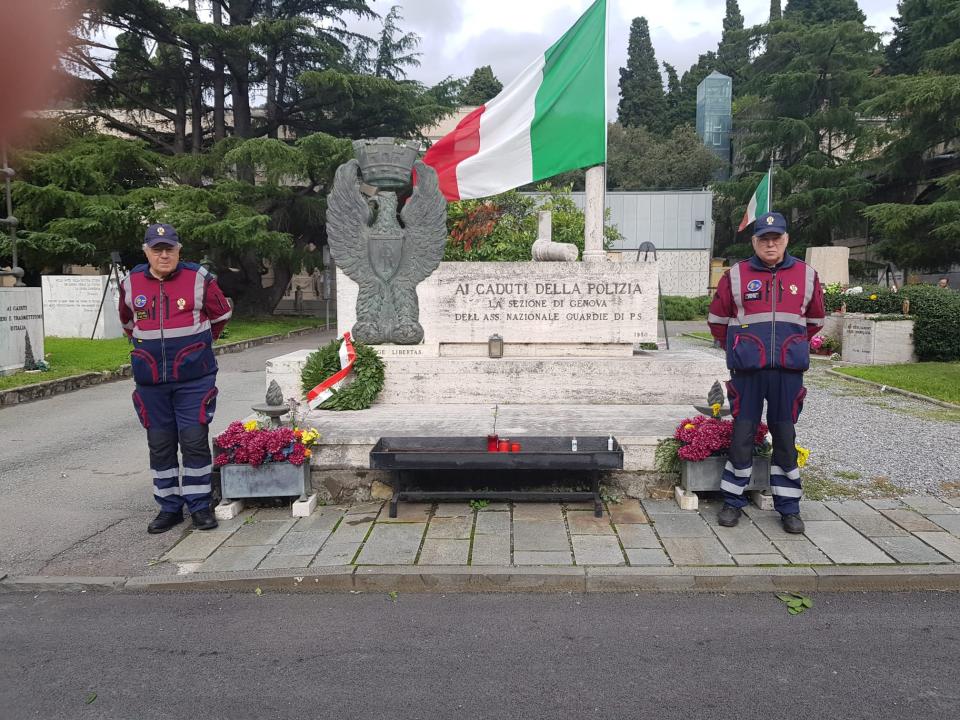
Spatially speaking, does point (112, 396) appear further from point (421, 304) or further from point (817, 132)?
point (817, 132)

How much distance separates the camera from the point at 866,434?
7941 millimetres

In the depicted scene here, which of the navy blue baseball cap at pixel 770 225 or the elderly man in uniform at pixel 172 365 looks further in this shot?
the elderly man in uniform at pixel 172 365

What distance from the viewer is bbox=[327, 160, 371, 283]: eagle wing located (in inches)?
294

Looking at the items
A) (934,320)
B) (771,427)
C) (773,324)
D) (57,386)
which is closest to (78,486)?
(771,427)

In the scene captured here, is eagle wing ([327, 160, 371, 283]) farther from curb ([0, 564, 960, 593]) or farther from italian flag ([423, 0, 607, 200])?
curb ([0, 564, 960, 593])

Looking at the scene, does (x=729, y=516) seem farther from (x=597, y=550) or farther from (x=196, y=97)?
(x=196, y=97)

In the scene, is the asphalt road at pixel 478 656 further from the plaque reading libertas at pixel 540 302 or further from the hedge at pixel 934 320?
the hedge at pixel 934 320

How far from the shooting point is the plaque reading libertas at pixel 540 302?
7.57 metres

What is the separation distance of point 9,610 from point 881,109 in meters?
31.1

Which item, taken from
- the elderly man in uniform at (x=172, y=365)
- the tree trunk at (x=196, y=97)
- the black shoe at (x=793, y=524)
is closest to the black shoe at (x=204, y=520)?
the elderly man in uniform at (x=172, y=365)

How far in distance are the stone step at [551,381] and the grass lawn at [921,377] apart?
5214 mm

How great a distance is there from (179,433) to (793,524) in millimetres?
4360

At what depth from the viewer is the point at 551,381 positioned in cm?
708

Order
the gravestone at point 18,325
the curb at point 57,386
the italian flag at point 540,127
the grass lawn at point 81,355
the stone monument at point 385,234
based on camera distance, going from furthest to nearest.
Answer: the gravestone at point 18,325, the grass lawn at point 81,355, the curb at point 57,386, the italian flag at point 540,127, the stone monument at point 385,234
